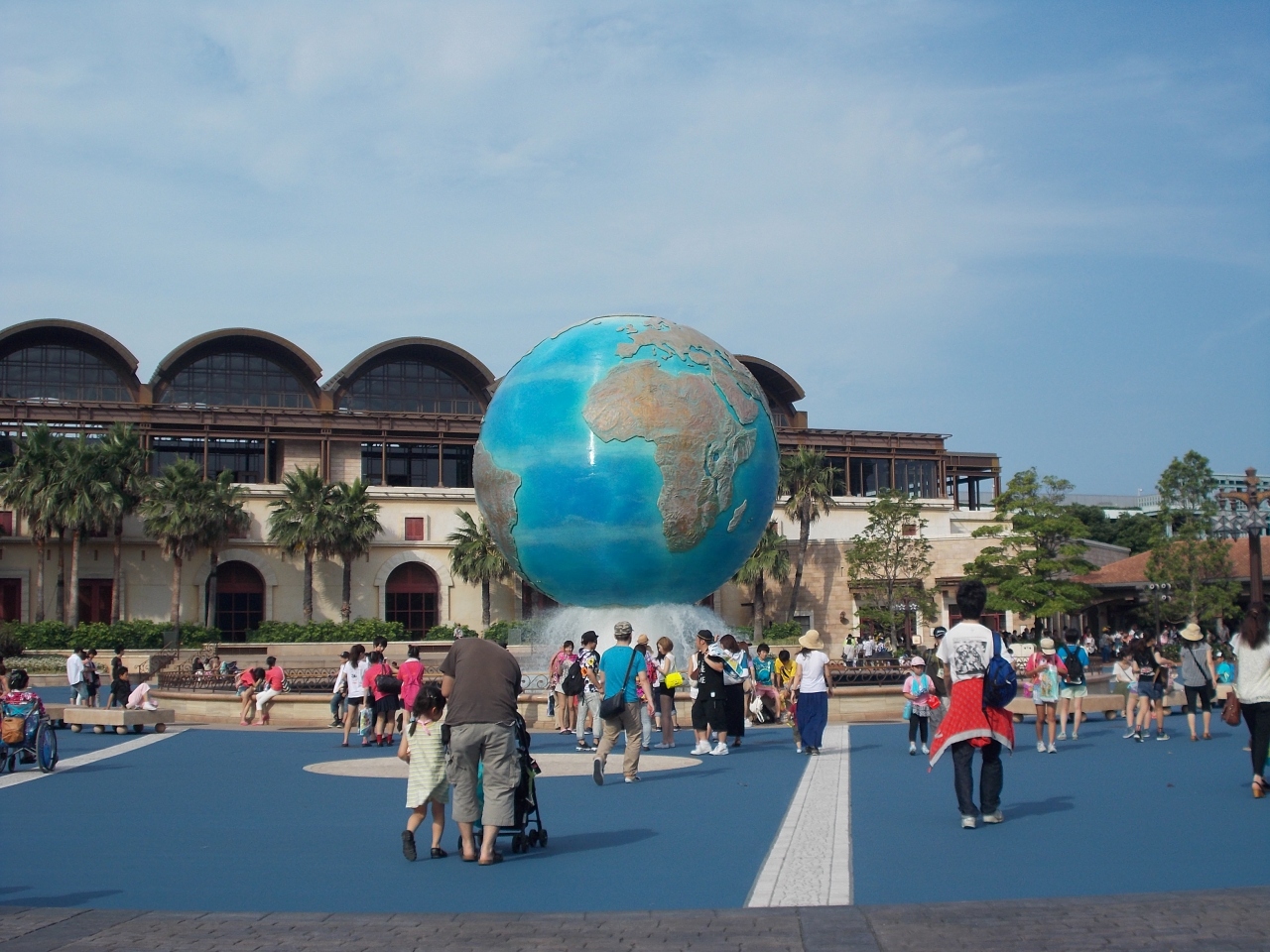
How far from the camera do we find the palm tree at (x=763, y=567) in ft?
157

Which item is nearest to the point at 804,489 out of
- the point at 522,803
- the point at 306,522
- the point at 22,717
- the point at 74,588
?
the point at 306,522

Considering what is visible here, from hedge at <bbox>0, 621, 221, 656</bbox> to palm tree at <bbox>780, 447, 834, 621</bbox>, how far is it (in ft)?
71.9

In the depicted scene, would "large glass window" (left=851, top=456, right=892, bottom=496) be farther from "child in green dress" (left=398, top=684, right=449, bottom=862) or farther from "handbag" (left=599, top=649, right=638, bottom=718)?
"child in green dress" (left=398, top=684, right=449, bottom=862)

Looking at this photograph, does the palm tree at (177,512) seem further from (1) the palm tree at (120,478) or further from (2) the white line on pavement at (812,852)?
(2) the white line on pavement at (812,852)

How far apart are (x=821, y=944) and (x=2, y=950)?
3613 millimetres

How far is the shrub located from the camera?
42500 millimetres

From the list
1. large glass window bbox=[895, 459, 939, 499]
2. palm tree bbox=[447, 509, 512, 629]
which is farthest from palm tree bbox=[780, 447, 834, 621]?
palm tree bbox=[447, 509, 512, 629]

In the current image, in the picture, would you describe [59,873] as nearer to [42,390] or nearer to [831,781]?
[831,781]

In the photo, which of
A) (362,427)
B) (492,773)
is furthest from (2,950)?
(362,427)

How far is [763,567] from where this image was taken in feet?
157

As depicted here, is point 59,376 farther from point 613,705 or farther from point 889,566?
point 613,705

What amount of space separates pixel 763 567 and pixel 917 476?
14.3m

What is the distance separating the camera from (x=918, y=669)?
48.0 ft

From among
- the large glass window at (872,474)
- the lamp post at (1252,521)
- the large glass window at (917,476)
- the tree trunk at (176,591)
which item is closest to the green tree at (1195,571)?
the lamp post at (1252,521)
